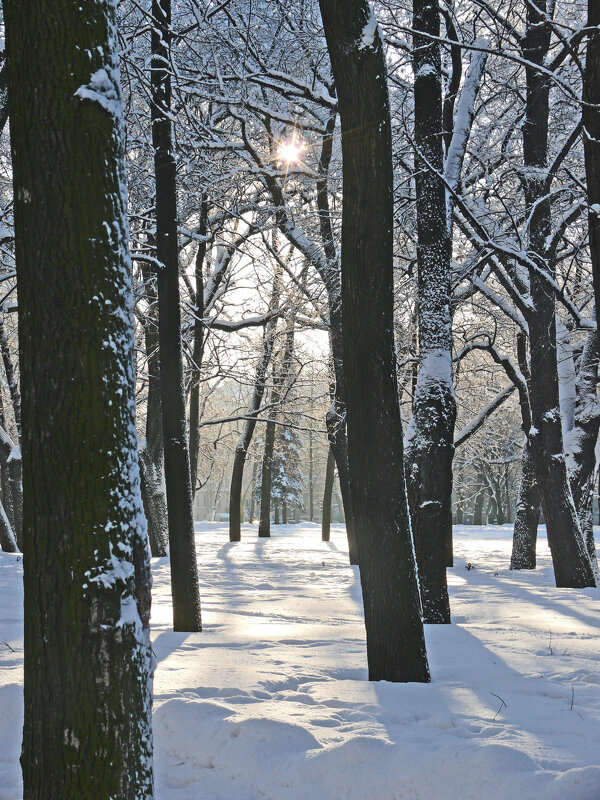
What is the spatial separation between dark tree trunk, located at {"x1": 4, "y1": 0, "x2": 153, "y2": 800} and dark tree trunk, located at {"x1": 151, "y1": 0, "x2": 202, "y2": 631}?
13.5ft

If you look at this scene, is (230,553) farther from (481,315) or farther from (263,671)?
(263,671)

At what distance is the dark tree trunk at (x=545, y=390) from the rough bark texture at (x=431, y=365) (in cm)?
343

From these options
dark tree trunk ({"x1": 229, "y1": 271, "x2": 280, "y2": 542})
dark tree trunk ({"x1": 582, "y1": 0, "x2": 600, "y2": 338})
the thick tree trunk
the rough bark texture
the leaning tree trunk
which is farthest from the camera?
dark tree trunk ({"x1": 229, "y1": 271, "x2": 280, "y2": 542})

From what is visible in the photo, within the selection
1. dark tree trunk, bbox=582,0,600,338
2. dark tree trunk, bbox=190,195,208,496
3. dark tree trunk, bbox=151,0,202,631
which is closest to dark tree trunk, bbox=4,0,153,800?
dark tree trunk, bbox=582,0,600,338

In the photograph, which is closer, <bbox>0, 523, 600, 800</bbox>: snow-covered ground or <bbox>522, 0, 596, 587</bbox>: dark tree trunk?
<bbox>0, 523, 600, 800</bbox>: snow-covered ground

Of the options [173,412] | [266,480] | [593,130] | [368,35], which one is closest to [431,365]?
[173,412]

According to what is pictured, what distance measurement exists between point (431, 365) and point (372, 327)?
8.06 ft

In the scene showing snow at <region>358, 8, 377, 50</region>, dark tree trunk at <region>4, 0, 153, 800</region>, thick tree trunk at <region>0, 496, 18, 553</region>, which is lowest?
thick tree trunk at <region>0, 496, 18, 553</region>

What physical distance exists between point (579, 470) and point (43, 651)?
10554mm

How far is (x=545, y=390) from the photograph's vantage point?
424 inches

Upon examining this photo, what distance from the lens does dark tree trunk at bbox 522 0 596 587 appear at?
10461 mm

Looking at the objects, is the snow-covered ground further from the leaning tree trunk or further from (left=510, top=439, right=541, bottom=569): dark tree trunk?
(left=510, top=439, right=541, bottom=569): dark tree trunk

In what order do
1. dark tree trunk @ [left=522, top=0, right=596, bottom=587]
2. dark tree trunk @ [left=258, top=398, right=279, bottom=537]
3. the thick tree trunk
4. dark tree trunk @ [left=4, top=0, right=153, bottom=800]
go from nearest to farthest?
dark tree trunk @ [left=4, top=0, right=153, bottom=800]
dark tree trunk @ [left=522, top=0, right=596, bottom=587]
the thick tree trunk
dark tree trunk @ [left=258, top=398, right=279, bottom=537]

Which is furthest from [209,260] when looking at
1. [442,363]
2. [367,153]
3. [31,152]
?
[31,152]
